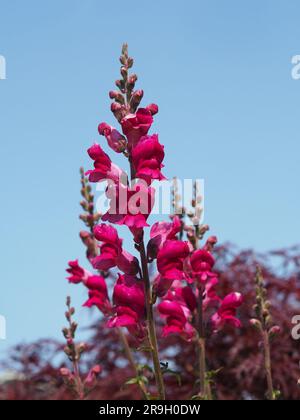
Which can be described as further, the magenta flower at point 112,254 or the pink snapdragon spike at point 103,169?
the pink snapdragon spike at point 103,169

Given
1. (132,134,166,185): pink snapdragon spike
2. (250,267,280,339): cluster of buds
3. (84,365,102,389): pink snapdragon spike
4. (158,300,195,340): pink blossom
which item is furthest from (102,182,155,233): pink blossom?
(84,365,102,389): pink snapdragon spike

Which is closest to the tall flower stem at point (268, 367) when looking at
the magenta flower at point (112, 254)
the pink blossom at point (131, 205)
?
the magenta flower at point (112, 254)

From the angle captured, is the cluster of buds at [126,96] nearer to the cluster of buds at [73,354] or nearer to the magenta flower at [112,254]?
the magenta flower at [112,254]

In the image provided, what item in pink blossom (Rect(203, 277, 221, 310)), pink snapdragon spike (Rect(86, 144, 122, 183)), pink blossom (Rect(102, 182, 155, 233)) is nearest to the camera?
pink blossom (Rect(102, 182, 155, 233))

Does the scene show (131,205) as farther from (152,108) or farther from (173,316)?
(173,316)

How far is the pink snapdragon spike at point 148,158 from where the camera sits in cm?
299

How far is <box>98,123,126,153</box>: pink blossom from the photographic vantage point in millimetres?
3115

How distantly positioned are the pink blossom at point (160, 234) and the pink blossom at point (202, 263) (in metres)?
0.58

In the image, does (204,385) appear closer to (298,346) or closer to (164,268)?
(164,268)

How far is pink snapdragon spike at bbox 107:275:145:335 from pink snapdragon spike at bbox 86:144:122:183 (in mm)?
435

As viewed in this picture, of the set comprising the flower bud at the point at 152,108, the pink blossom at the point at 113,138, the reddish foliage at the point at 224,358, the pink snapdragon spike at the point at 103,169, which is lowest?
the reddish foliage at the point at 224,358

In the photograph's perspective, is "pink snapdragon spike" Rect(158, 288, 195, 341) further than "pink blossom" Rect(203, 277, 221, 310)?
No

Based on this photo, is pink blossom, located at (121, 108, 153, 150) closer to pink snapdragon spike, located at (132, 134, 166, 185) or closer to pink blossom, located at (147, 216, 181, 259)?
pink snapdragon spike, located at (132, 134, 166, 185)
